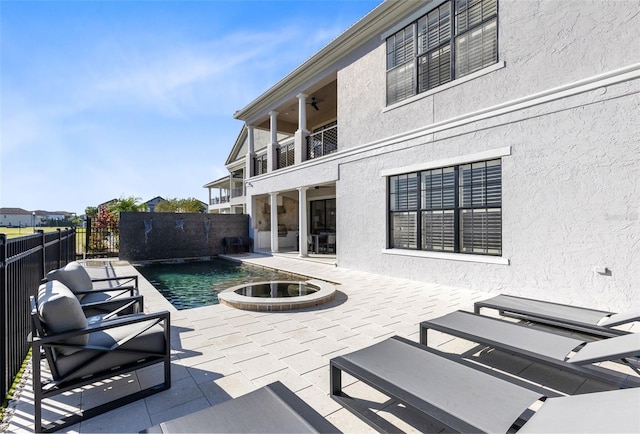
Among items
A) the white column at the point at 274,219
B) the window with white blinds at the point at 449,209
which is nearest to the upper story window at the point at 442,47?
the window with white blinds at the point at 449,209

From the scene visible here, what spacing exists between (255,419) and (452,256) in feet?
21.9

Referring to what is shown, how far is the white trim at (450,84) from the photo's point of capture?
267 inches

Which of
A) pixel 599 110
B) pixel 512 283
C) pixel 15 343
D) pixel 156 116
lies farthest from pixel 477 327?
pixel 156 116

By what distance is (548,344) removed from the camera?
3.01m

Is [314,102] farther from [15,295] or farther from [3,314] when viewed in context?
[3,314]

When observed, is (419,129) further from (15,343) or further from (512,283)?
(15,343)

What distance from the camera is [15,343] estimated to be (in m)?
3.32

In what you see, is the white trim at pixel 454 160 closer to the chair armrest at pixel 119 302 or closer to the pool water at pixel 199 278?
the pool water at pixel 199 278

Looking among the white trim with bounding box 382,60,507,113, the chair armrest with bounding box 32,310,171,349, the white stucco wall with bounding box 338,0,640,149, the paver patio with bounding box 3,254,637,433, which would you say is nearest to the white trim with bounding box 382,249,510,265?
the paver patio with bounding box 3,254,637,433

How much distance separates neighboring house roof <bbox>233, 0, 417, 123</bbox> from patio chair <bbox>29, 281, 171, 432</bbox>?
9625mm

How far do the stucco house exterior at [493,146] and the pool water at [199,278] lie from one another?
333 cm

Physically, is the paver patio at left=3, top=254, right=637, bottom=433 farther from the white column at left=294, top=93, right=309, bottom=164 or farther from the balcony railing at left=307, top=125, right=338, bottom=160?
the white column at left=294, top=93, right=309, bottom=164

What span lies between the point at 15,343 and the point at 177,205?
1403 inches

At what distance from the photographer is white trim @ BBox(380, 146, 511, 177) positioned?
6633 millimetres
